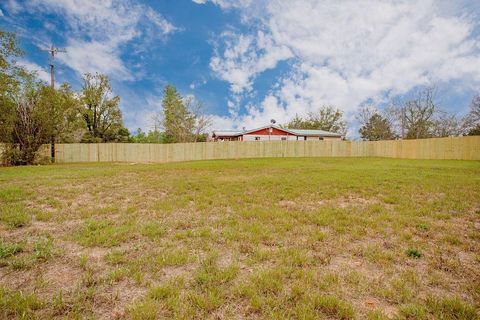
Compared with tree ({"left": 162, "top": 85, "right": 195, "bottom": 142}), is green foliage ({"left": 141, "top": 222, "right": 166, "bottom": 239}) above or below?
below

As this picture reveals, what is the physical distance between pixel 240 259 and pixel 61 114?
1039 inches

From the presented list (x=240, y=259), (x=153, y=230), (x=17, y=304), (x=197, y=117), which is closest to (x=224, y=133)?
(x=197, y=117)

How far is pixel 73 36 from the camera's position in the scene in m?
23.5

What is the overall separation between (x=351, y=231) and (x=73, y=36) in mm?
29813

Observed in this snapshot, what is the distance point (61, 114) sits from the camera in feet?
73.7

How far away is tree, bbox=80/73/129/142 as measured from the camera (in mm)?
30219

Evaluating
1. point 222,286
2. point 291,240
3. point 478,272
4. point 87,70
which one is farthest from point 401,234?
point 87,70

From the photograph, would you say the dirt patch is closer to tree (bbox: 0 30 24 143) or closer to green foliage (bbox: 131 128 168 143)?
tree (bbox: 0 30 24 143)

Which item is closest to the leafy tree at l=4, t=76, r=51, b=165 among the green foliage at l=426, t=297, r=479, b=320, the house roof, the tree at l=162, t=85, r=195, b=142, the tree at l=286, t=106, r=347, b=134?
the tree at l=162, t=85, r=195, b=142

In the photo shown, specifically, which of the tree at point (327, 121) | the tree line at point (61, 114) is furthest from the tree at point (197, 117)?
the tree at point (327, 121)

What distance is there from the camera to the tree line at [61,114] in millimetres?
17906

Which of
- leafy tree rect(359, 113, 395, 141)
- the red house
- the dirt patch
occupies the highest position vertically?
leafy tree rect(359, 113, 395, 141)

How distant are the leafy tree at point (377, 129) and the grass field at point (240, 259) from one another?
41.9 m

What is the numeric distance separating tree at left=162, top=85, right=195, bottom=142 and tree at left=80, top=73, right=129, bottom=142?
8.94 meters
